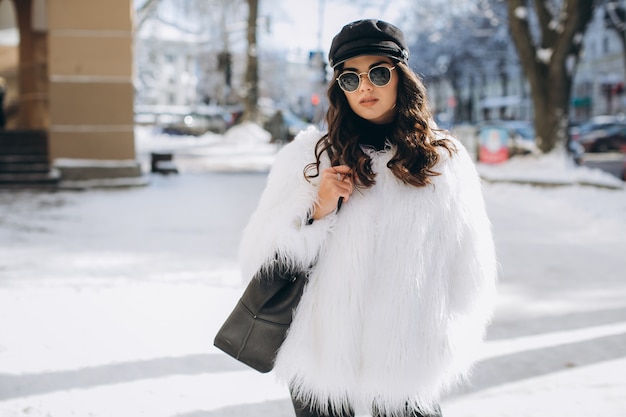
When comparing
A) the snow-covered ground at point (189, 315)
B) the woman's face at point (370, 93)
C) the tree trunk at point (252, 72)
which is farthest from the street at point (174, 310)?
the tree trunk at point (252, 72)

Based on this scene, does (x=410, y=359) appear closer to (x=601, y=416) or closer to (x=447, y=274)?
(x=447, y=274)

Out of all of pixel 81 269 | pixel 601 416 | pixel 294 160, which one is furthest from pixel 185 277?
pixel 294 160

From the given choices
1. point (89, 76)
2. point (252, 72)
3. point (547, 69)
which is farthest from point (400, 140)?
point (252, 72)

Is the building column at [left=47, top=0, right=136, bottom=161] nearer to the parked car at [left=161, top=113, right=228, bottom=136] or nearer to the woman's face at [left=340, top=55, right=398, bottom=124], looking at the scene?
the woman's face at [left=340, top=55, right=398, bottom=124]

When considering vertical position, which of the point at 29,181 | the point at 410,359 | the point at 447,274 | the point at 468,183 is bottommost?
the point at 29,181

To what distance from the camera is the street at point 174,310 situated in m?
3.69

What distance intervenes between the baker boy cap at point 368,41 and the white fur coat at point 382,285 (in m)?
0.29

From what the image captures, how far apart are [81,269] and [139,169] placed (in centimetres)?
753

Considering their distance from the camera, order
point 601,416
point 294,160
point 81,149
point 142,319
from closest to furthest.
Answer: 1. point 294,160
2. point 601,416
3. point 142,319
4. point 81,149

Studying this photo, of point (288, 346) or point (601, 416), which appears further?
point (601, 416)

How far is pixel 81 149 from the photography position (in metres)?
13.4

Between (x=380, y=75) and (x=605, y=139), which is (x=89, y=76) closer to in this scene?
(x=380, y=75)

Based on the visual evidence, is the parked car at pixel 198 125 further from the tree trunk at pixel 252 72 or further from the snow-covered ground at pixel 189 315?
the snow-covered ground at pixel 189 315

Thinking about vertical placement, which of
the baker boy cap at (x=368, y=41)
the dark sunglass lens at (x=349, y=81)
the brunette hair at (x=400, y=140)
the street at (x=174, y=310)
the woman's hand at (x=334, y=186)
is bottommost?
the street at (x=174, y=310)
